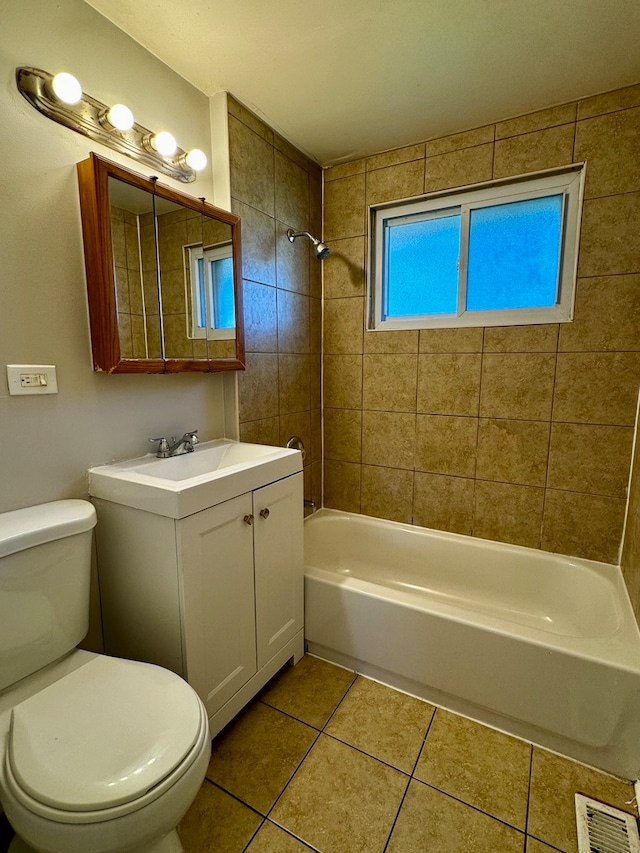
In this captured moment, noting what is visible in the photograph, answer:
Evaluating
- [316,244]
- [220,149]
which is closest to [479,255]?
[316,244]

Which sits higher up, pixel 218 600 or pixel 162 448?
pixel 162 448

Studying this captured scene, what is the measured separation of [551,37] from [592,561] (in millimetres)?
2074

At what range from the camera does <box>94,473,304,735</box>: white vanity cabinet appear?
3.99ft

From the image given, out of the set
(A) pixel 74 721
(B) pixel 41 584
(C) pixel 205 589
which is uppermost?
(B) pixel 41 584

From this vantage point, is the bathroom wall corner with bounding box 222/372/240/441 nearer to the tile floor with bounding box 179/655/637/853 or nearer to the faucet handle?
the faucet handle

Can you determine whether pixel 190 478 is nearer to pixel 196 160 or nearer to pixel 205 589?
pixel 205 589

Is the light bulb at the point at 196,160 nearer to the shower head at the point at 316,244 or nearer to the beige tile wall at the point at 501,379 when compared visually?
the shower head at the point at 316,244

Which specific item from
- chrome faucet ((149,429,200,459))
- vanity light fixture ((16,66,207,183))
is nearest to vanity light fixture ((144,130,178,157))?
vanity light fixture ((16,66,207,183))

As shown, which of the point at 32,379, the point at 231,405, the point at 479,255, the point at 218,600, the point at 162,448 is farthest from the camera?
the point at 479,255

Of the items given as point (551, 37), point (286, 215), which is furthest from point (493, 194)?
point (286, 215)

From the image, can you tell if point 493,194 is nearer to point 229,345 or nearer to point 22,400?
point 229,345

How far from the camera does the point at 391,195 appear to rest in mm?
2141

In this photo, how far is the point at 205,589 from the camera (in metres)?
1.26

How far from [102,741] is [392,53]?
2224 millimetres
